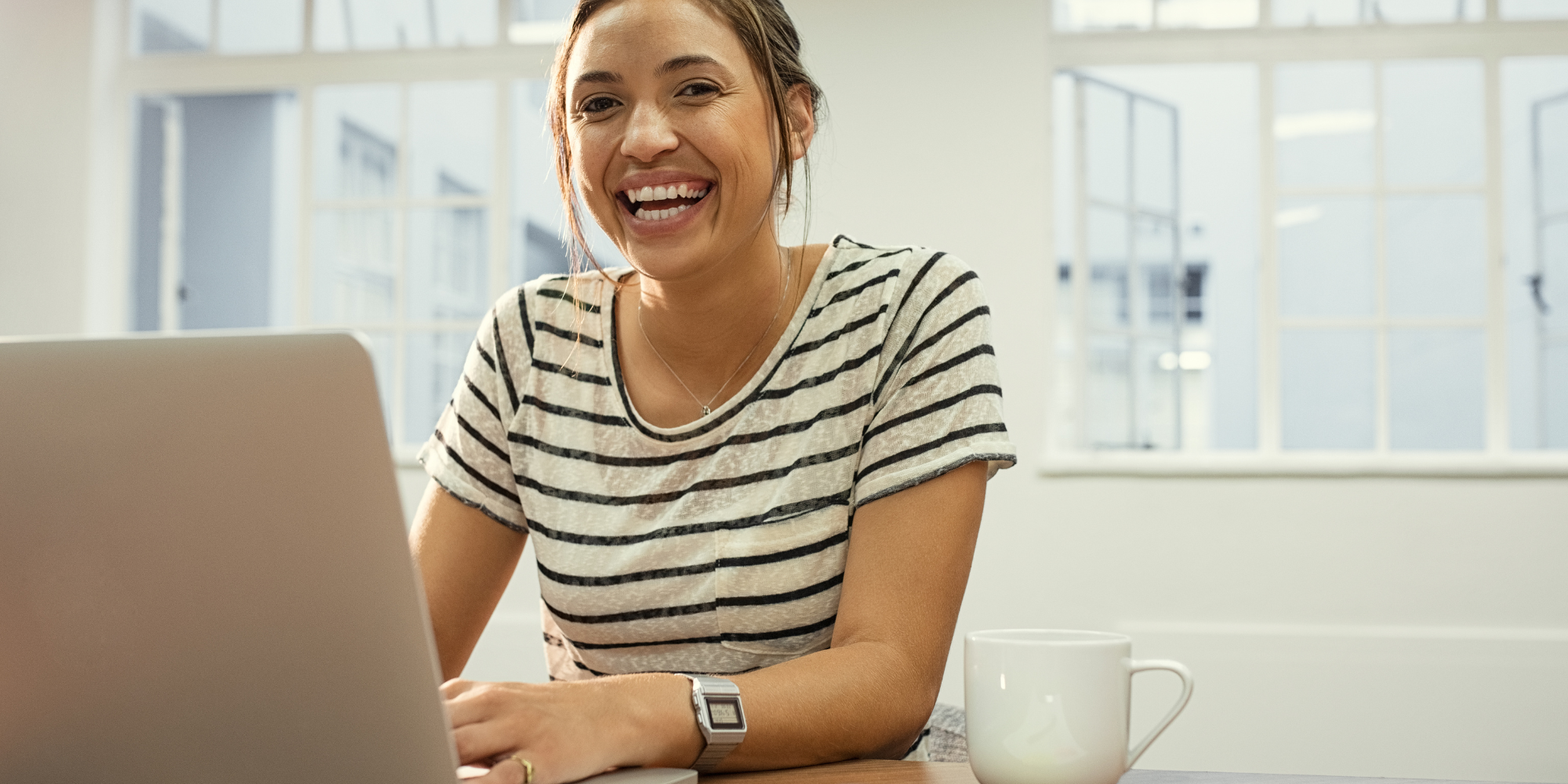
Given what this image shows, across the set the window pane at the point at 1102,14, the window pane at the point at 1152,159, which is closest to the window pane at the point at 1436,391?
the window pane at the point at 1152,159

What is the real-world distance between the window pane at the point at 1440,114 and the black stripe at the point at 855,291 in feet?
10.6

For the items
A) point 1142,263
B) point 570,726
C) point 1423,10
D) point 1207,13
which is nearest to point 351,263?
point 1142,263

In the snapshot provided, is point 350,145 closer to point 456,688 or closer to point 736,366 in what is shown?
point 736,366

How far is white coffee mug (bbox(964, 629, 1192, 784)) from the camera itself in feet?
2.11

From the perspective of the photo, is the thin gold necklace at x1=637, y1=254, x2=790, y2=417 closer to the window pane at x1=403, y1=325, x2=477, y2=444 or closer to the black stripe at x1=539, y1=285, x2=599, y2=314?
the black stripe at x1=539, y1=285, x2=599, y2=314

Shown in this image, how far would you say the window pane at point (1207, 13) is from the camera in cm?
370

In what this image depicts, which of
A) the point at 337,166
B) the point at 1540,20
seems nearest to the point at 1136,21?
the point at 1540,20

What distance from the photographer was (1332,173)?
3.87 metres

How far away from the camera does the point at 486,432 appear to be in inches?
47.4

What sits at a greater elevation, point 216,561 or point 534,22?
point 534,22

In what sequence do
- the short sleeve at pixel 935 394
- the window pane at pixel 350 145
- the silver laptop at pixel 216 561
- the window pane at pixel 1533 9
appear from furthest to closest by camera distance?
the window pane at pixel 350 145
the window pane at pixel 1533 9
the short sleeve at pixel 935 394
the silver laptop at pixel 216 561

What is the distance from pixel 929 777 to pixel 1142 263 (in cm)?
344

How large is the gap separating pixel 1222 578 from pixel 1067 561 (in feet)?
1.50

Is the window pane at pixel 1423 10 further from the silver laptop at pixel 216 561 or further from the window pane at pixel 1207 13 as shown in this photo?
the silver laptop at pixel 216 561
